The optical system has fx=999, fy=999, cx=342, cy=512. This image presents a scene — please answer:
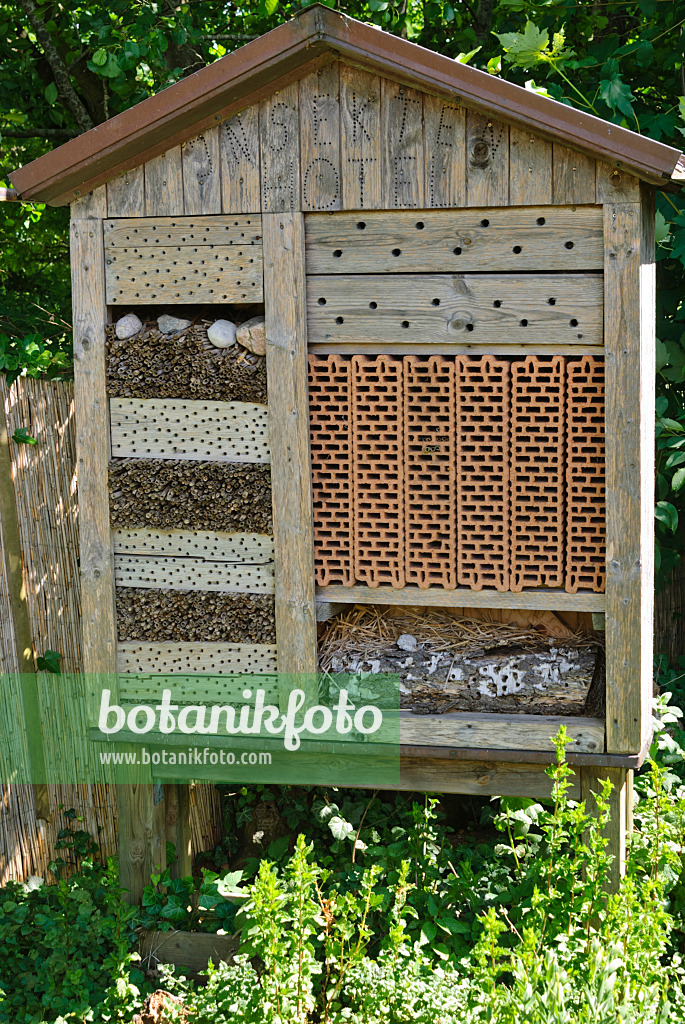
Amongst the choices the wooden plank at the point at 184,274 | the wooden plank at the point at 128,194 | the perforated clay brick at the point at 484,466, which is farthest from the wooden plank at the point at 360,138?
the wooden plank at the point at 128,194

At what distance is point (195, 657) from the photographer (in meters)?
3.91

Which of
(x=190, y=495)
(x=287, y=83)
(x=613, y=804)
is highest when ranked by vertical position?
(x=287, y=83)

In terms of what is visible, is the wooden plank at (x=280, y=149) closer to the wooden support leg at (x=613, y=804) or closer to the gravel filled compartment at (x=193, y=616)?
the gravel filled compartment at (x=193, y=616)

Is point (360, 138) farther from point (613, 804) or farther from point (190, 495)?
point (613, 804)

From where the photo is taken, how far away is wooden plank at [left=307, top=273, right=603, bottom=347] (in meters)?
3.42

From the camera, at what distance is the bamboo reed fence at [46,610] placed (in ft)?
14.2

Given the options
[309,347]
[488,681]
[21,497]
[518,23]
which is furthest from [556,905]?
[518,23]

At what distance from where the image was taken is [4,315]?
561 cm

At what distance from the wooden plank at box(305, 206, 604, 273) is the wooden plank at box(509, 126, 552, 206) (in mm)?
47

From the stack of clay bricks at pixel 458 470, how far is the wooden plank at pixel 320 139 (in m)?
0.57

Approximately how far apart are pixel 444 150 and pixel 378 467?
1135 millimetres

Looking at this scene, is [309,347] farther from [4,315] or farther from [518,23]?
[518,23]

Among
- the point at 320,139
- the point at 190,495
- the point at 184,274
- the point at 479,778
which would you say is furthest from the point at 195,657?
the point at 320,139

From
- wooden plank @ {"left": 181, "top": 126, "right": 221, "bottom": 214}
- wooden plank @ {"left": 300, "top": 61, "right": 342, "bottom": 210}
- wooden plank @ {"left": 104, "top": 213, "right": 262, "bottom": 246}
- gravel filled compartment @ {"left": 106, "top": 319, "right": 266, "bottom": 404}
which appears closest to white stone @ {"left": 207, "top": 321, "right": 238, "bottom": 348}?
gravel filled compartment @ {"left": 106, "top": 319, "right": 266, "bottom": 404}
